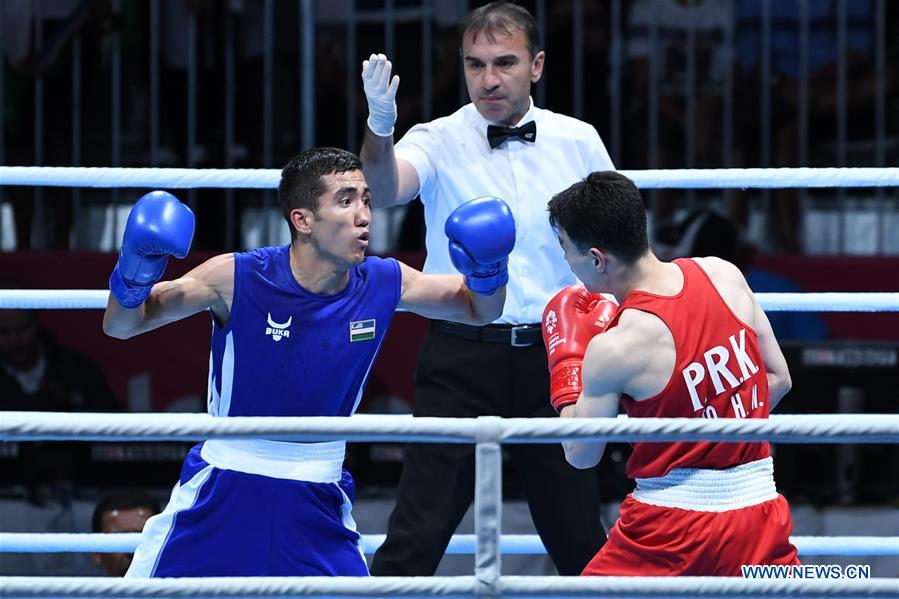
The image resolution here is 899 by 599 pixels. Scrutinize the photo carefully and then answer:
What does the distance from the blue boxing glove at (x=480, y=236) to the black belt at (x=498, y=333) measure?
13.5 inches

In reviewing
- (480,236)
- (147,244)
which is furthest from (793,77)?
(147,244)

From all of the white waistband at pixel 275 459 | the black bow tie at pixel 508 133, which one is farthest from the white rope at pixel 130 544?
the black bow tie at pixel 508 133

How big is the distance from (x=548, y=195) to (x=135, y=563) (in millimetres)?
1189

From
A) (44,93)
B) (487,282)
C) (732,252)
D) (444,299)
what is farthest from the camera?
(44,93)

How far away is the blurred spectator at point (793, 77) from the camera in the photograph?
5242 millimetres

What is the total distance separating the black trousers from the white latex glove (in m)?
0.49

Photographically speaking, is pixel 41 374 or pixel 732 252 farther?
pixel 732 252

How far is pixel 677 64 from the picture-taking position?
17.2ft

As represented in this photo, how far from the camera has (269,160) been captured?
5152 mm

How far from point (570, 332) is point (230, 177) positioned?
0.79 metres

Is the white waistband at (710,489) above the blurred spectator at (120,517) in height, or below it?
above

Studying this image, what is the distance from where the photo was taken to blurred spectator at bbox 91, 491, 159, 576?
391 cm

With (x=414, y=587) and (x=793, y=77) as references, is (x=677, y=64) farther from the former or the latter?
(x=414, y=587)

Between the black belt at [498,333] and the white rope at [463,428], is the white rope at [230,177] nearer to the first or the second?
the black belt at [498,333]
